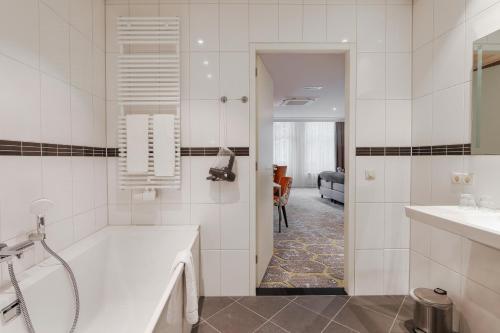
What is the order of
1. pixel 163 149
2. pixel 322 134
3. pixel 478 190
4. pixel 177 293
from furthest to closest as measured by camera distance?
pixel 322 134 < pixel 163 149 < pixel 478 190 < pixel 177 293

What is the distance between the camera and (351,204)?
2279mm

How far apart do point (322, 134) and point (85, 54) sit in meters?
8.47

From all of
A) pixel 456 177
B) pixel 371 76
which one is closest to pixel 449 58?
pixel 371 76

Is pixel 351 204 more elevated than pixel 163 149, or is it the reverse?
pixel 163 149

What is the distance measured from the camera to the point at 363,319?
195cm

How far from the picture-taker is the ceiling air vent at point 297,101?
6.44 m

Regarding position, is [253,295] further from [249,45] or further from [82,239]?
[249,45]

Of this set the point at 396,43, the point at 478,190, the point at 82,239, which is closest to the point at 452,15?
the point at 396,43

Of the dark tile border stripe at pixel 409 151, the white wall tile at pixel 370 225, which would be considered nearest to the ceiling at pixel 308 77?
the dark tile border stripe at pixel 409 151

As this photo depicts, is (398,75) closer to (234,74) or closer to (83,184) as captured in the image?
(234,74)

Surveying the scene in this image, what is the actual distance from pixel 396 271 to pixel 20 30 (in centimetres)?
319

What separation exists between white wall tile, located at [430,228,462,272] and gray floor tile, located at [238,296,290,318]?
123 cm

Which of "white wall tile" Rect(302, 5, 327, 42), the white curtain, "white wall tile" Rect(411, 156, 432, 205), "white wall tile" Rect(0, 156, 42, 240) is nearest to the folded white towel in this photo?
"white wall tile" Rect(0, 156, 42, 240)

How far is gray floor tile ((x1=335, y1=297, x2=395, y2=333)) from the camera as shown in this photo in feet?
6.07
